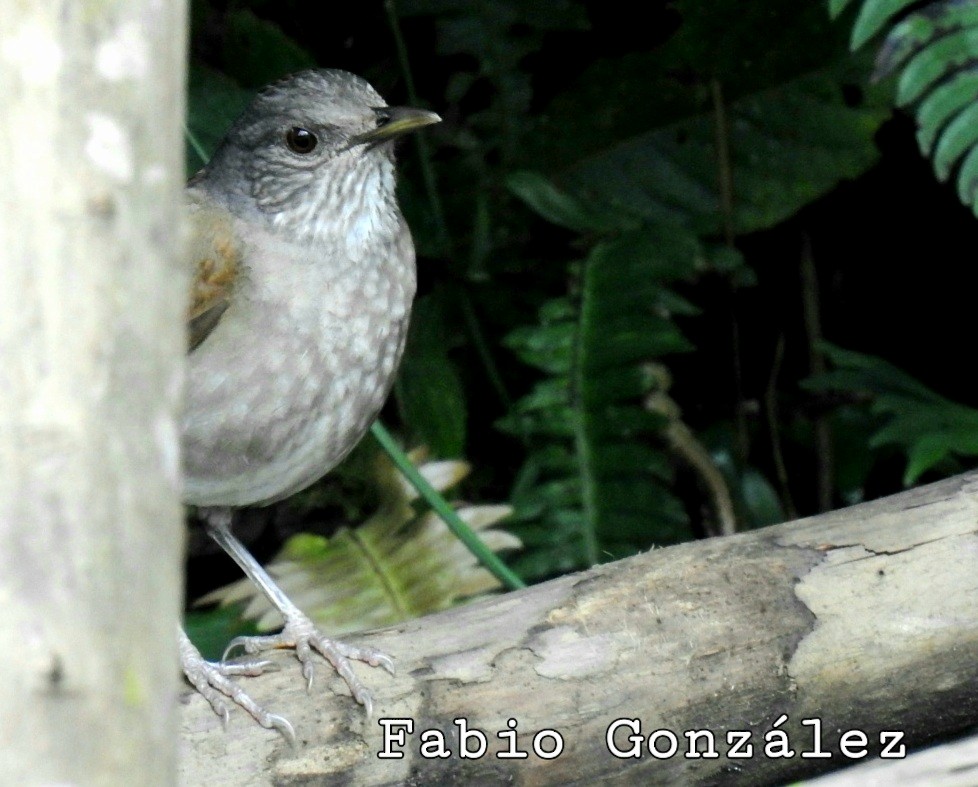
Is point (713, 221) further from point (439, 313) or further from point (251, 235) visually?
point (251, 235)

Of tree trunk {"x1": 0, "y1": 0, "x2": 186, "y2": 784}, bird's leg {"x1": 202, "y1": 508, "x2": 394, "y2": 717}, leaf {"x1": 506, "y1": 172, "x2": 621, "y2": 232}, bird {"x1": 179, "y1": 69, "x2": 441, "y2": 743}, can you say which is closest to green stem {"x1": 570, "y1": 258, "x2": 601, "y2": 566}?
leaf {"x1": 506, "y1": 172, "x2": 621, "y2": 232}

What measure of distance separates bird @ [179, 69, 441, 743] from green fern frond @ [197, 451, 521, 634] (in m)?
0.74

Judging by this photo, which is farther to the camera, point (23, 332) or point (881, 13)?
point (881, 13)

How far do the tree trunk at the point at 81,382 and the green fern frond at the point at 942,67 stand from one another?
2.53 metres

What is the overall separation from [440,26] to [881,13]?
201 centimetres

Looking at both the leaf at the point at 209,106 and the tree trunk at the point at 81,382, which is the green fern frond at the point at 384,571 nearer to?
the leaf at the point at 209,106

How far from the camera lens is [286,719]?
9.43ft

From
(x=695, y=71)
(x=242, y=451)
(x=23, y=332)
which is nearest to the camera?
(x=23, y=332)

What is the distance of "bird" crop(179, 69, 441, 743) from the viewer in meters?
3.33

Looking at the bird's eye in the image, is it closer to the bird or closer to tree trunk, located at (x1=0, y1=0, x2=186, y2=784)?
the bird

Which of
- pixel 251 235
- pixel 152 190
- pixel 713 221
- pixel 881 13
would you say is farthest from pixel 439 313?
pixel 152 190

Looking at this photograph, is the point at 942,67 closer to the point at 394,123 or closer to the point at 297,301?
the point at 394,123

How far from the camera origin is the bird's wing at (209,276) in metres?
3.33

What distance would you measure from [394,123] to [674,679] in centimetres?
153
